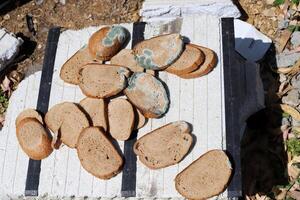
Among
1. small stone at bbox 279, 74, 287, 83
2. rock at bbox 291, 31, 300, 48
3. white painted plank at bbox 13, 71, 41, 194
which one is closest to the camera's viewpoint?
white painted plank at bbox 13, 71, 41, 194

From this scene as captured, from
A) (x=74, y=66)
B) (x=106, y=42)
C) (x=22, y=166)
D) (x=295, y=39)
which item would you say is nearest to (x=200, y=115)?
(x=106, y=42)

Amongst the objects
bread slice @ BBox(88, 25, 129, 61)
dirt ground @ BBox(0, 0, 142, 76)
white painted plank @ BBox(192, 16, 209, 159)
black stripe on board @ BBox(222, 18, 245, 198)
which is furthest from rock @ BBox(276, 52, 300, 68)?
bread slice @ BBox(88, 25, 129, 61)

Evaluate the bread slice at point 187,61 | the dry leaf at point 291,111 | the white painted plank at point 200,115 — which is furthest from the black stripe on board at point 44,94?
the dry leaf at point 291,111

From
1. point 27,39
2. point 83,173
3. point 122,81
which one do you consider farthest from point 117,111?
point 27,39

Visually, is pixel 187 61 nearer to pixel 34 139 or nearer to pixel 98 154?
pixel 98 154

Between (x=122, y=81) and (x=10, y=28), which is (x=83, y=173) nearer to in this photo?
(x=122, y=81)

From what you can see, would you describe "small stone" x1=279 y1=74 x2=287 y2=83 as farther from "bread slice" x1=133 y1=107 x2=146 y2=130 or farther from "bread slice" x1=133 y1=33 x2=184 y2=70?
"bread slice" x1=133 y1=107 x2=146 y2=130

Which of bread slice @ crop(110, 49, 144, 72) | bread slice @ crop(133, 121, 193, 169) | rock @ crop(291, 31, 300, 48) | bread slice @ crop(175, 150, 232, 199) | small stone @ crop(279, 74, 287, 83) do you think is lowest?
bread slice @ crop(175, 150, 232, 199)
